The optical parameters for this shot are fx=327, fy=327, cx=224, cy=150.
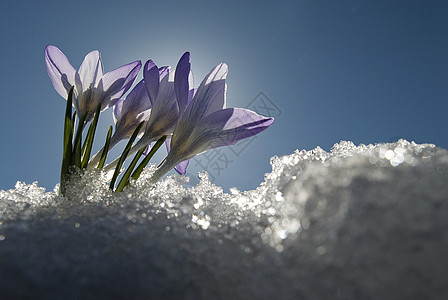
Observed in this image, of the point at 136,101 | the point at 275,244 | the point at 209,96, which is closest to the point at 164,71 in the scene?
the point at 136,101

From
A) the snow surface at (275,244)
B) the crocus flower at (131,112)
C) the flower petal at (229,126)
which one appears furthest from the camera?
the crocus flower at (131,112)

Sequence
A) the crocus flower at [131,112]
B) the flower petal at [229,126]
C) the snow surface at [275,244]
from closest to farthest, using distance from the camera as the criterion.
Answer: the snow surface at [275,244], the flower petal at [229,126], the crocus flower at [131,112]

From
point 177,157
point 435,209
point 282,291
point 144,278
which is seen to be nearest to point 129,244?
point 144,278

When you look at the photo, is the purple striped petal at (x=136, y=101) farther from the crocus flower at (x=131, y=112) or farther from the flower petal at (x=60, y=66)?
the flower petal at (x=60, y=66)

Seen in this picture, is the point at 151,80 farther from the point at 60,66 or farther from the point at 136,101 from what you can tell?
the point at 60,66

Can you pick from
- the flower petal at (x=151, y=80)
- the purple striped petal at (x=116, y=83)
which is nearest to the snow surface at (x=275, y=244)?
the flower petal at (x=151, y=80)

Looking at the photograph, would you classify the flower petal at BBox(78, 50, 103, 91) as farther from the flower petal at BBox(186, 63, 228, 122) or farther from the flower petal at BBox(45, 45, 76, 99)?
the flower petal at BBox(186, 63, 228, 122)

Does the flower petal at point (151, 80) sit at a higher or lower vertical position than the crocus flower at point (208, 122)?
higher
